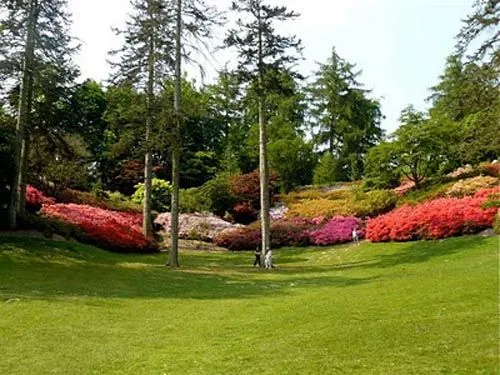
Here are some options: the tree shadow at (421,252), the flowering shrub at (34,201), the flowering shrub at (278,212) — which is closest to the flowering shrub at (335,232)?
the tree shadow at (421,252)

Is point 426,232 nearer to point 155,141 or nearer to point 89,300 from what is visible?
point 155,141

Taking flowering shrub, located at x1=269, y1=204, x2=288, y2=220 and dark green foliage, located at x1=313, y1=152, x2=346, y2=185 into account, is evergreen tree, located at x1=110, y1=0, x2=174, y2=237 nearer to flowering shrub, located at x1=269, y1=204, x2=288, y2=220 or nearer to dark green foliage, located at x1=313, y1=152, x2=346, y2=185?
flowering shrub, located at x1=269, y1=204, x2=288, y2=220

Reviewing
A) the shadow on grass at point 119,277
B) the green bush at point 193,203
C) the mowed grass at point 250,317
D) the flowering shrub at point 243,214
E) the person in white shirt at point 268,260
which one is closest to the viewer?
the mowed grass at point 250,317

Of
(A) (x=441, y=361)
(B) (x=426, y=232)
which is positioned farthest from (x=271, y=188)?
(A) (x=441, y=361)

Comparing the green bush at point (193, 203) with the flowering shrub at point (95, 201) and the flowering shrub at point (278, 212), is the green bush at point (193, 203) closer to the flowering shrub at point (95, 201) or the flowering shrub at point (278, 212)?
the flowering shrub at point (95, 201)

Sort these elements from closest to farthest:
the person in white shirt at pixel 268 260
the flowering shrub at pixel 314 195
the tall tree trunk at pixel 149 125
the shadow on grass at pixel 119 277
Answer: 1. the shadow on grass at pixel 119 277
2. the person in white shirt at pixel 268 260
3. the tall tree trunk at pixel 149 125
4. the flowering shrub at pixel 314 195

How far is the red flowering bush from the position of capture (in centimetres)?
2159

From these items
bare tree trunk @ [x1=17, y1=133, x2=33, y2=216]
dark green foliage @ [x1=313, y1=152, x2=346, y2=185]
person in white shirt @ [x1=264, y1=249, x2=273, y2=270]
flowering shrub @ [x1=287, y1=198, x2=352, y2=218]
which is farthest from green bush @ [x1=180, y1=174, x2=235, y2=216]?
person in white shirt @ [x1=264, y1=249, x2=273, y2=270]

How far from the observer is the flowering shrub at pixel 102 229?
2398cm

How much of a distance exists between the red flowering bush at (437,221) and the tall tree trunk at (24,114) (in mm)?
14810

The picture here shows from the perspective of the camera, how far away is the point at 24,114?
21.9 m

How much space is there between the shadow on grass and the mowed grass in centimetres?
6

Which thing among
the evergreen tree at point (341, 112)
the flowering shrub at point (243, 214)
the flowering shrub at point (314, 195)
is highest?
the evergreen tree at point (341, 112)

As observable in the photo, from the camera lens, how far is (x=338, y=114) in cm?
5338
